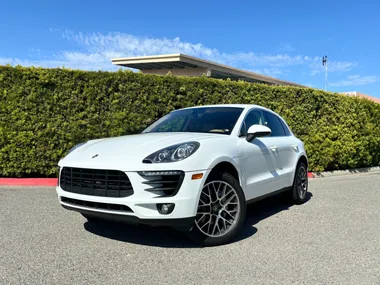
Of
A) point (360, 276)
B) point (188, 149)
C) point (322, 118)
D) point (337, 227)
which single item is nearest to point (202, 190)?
point (188, 149)

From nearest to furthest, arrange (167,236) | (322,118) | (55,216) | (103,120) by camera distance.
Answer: (167,236) → (55,216) → (103,120) → (322,118)

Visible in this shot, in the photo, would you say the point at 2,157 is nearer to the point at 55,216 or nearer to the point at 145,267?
the point at 55,216

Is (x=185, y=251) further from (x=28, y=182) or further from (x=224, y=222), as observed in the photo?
(x=28, y=182)

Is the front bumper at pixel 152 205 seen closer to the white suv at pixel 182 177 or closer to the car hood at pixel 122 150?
the white suv at pixel 182 177

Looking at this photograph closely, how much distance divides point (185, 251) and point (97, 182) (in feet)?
3.90

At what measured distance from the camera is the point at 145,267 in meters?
3.35

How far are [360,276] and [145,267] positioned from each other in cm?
200

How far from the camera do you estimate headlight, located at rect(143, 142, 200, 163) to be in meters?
3.59

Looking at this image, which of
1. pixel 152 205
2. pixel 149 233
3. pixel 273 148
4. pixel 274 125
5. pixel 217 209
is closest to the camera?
pixel 152 205

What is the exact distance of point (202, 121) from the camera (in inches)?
195

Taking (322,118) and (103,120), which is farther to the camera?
(322,118)

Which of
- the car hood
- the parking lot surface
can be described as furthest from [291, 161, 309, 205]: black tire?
the car hood

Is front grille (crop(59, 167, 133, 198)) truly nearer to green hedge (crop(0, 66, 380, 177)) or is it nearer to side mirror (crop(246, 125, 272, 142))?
side mirror (crop(246, 125, 272, 142))

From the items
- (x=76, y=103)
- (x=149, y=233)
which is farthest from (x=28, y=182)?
(x=149, y=233)
